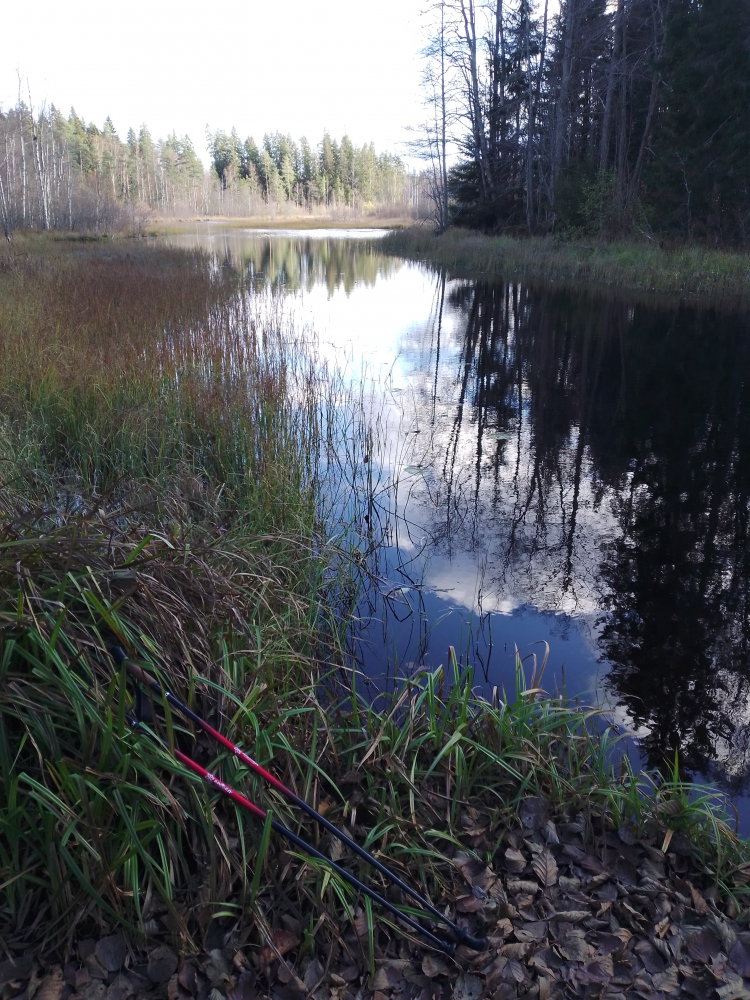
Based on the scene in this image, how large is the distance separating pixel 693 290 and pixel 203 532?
52.8 ft

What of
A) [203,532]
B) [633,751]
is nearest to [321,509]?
[203,532]

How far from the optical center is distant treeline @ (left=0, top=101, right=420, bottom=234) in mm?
43644

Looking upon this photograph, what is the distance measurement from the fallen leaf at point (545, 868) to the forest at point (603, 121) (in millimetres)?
21175

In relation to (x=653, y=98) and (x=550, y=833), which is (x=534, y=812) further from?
(x=653, y=98)

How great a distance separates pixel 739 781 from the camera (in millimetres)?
2879

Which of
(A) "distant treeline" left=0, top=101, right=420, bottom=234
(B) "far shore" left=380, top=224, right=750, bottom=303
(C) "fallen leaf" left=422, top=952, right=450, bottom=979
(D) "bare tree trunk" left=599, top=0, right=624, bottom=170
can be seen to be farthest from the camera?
(A) "distant treeline" left=0, top=101, right=420, bottom=234

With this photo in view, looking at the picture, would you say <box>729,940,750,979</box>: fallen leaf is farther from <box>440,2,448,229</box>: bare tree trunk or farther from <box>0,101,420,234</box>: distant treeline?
<box>0,101,420,234</box>: distant treeline

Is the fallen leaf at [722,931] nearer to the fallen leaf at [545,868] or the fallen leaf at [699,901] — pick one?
the fallen leaf at [699,901]

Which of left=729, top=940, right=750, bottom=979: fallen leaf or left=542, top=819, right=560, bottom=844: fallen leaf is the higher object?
left=542, top=819, right=560, bottom=844: fallen leaf

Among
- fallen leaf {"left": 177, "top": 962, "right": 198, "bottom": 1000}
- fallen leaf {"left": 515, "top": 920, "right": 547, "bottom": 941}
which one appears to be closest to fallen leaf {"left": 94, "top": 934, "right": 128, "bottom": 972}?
fallen leaf {"left": 177, "top": 962, "right": 198, "bottom": 1000}

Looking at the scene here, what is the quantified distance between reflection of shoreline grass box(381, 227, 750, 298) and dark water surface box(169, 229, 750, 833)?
15.6ft

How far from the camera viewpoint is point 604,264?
61.9 feet

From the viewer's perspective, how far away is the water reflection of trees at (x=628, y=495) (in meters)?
Answer: 3.60

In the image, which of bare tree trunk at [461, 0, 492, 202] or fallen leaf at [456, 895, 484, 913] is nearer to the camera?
fallen leaf at [456, 895, 484, 913]
